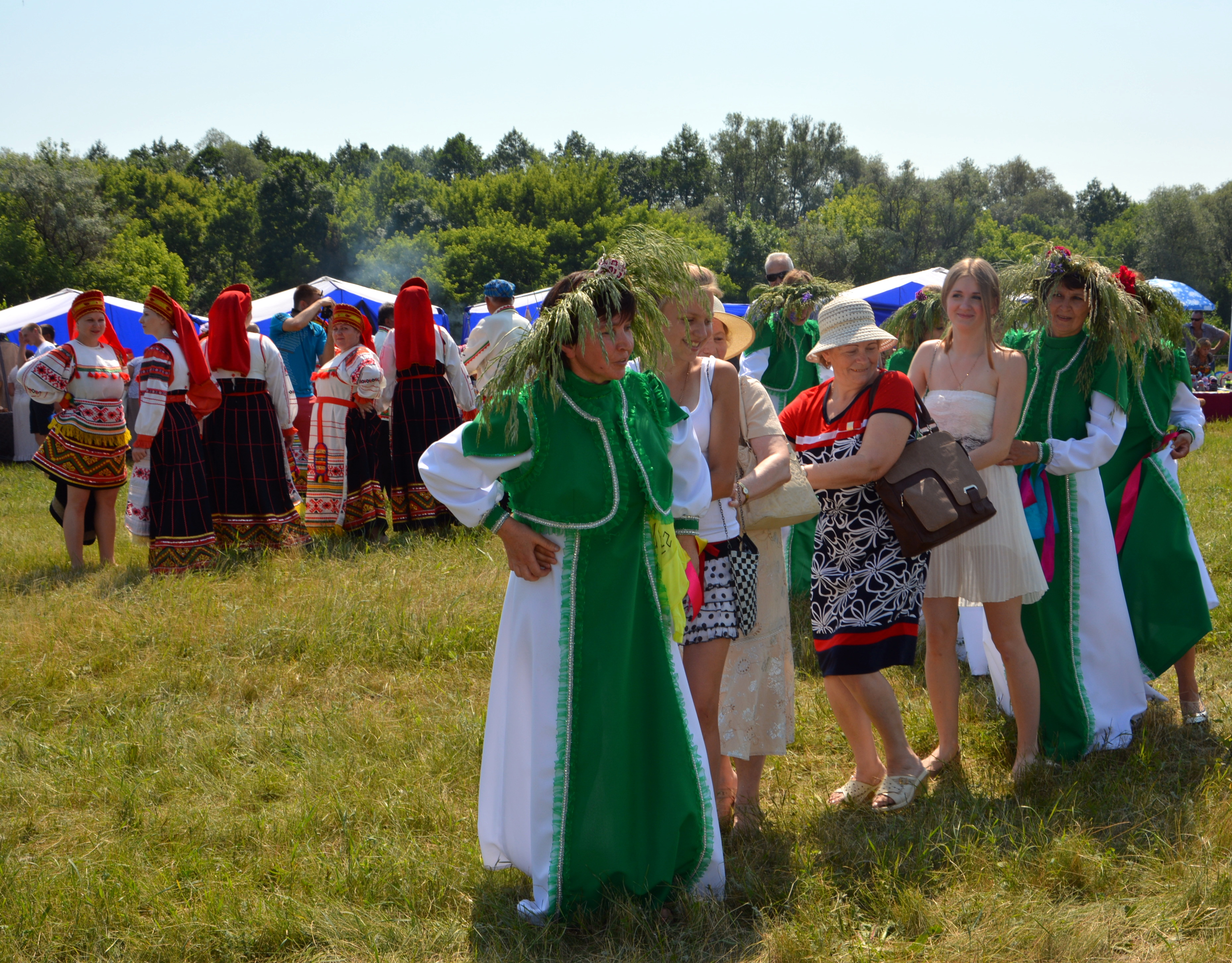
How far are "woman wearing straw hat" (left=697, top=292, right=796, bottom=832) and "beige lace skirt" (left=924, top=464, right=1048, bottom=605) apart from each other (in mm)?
632

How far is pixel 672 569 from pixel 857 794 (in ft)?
4.31

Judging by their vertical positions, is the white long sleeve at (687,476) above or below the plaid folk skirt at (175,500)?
above

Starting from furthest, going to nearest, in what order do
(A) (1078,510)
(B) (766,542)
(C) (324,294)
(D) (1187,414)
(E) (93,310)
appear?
(C) (324,294), (E) (93,310), (D) (1187,414), (A) (1078,510), (B) (766,542)

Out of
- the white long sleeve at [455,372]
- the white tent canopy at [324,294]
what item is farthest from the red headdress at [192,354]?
the white tent canopy at [324,294]

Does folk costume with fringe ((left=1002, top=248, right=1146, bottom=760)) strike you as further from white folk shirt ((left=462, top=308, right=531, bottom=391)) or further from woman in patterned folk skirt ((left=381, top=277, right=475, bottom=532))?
woman in patterned folk skirt ((left=381, top=277, right=475, bottom=532))

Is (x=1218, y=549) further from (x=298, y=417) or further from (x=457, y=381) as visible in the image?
(x=298, y=417)

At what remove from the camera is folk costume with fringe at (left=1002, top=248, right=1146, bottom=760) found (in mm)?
3732

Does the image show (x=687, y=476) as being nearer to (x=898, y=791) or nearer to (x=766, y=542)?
(x=766, y=542)

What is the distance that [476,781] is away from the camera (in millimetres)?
3590

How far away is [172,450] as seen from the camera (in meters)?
6.66

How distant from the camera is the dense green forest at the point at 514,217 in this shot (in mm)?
35906

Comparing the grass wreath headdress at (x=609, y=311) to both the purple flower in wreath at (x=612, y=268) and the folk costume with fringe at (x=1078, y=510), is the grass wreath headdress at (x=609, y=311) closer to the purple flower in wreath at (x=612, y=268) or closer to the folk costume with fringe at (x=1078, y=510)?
the purple flower in wreath at (x=612, y=268)

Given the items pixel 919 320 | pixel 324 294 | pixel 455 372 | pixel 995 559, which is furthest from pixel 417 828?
pixel 324 294

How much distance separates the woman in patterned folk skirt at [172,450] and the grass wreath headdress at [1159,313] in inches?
212
